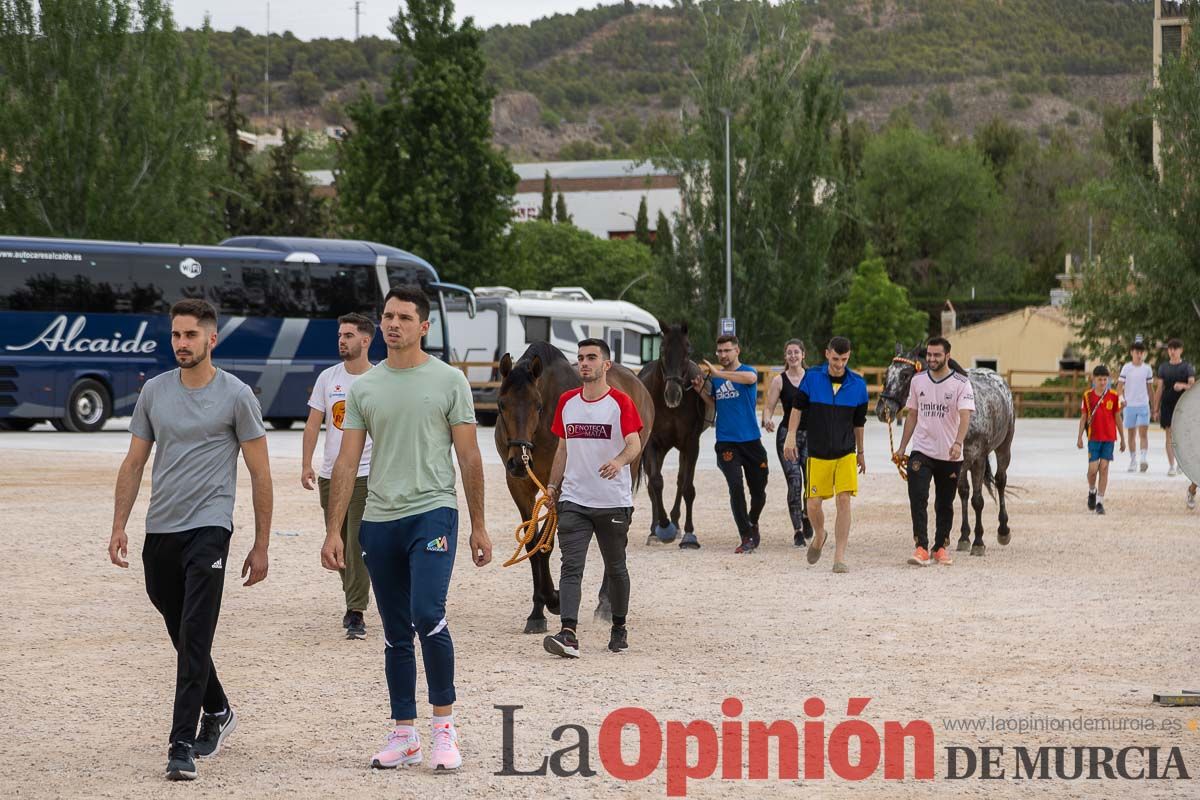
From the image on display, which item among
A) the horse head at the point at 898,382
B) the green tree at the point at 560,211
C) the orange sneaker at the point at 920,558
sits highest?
the green tree at the point at 560,211

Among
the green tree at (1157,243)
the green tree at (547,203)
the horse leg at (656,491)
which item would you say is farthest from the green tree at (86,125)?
the green tree at (547,203)

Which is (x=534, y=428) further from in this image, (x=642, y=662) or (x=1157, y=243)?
(x=1157, y=243)

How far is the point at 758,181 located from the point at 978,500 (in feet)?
123

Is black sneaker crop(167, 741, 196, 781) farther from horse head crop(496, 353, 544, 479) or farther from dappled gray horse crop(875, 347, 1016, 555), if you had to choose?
dappled gray horse crop(875, 347, 1016, 555)

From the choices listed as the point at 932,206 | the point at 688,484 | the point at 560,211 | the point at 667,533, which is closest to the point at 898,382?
the point at 688,484

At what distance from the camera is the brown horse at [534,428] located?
9484mm

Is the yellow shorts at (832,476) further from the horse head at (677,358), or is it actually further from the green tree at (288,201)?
the green tree at (288,201)

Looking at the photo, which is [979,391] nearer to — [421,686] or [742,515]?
[742,515]

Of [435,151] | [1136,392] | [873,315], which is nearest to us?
[1136,392]

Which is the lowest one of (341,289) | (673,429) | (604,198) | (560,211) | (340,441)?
(673,429)

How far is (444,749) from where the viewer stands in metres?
6.27

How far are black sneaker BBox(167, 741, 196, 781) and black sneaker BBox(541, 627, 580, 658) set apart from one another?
2889mm

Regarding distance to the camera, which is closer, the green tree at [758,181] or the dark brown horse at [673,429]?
the dark brown horse at [673,429]

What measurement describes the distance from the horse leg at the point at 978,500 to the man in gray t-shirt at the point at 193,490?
8.97 metres
